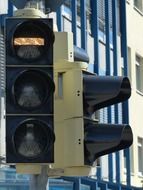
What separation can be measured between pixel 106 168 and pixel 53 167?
1392 centimetres

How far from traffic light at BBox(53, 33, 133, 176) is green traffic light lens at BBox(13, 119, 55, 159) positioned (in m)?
0.26

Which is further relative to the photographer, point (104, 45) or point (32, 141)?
point (104, 45)

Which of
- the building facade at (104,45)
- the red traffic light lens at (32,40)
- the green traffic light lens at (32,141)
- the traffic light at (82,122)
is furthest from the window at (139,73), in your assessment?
the green traffic light lens at (32,141)

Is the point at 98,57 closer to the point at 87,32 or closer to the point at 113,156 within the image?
the point at 87,32

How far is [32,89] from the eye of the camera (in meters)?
6.34

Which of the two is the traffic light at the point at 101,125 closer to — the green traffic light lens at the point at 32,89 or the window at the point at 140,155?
the green traffic light lens at the point at 32,89

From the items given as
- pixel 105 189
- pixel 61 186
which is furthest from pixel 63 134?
pixel 105 189

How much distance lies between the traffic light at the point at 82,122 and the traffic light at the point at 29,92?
0.30 metres

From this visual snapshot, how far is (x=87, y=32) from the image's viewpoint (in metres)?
19.3

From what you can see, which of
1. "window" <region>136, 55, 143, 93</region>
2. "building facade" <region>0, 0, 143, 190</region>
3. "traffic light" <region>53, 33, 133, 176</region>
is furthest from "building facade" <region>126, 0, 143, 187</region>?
"traffic light" <region>53, 33, 133, 176</region>

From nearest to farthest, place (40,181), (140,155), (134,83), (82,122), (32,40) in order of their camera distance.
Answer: (40,181) → (32,40) → (82,122) → (134,83) → (140,155)

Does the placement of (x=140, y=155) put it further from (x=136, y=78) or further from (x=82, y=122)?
(x=82, y=122)

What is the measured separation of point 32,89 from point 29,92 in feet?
0.13

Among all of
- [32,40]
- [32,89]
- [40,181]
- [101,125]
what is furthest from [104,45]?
[40,181]
